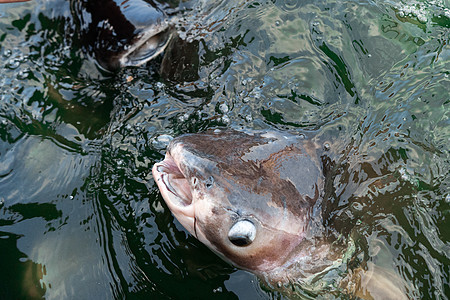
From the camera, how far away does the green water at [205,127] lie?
2.91 m

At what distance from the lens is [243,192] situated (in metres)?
2.49

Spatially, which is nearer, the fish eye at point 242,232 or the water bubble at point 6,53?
the fish eye at point 242,232

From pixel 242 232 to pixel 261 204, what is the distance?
7.8 inches

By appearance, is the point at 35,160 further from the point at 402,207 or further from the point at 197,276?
the point at 402,207

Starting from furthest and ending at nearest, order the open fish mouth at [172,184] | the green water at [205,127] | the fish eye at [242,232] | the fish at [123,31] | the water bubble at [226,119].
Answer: the fish at [123,31], the water bubble at [226,119], the green water at [205,127], the open fish mouth at [172,184], the fish eye at [242,232]

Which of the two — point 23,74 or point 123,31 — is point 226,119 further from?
point 23,74

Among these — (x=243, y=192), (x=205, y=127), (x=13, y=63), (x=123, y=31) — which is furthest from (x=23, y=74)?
(x=243, y=192)

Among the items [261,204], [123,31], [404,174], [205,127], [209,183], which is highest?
[123,31]

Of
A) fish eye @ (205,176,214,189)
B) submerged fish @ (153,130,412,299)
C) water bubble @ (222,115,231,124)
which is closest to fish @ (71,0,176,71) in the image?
water bubble @ (222,115,231,124)

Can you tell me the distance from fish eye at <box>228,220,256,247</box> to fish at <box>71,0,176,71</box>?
7.01 ft

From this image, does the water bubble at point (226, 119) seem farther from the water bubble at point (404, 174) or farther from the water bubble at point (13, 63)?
the water bubble at point (13, 63)

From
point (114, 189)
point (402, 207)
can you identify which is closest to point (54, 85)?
point (114, 189)

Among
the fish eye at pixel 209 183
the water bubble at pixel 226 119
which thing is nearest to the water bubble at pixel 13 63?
the water bubble at pixel 226 119

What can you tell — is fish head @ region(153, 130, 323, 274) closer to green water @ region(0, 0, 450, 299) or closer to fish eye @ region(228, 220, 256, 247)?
fish eye @ region(228, 220, 256, 247)
